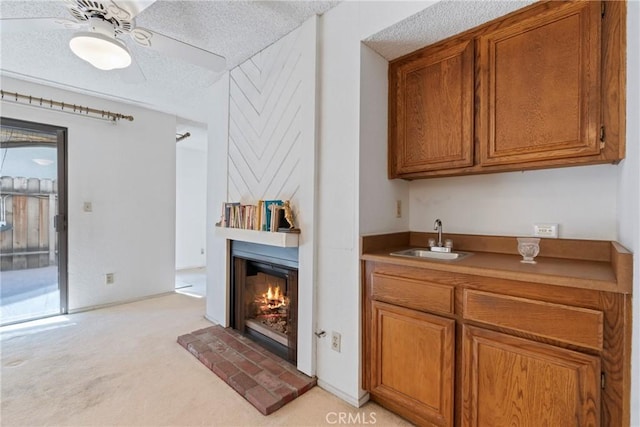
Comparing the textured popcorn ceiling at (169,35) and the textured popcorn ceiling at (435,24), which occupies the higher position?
the textured popcorn ceiling at (169,35)

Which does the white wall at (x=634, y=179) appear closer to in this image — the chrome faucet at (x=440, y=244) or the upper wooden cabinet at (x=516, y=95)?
the upper wooden cabinet at (x=516, y=95)

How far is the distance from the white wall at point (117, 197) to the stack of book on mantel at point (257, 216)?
1.83 metres

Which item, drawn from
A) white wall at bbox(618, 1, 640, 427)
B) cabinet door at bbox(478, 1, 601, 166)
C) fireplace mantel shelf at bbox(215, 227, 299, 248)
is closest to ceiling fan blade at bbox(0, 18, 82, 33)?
fireplace mantel shelf at bbox(215, 227, 299, 248)

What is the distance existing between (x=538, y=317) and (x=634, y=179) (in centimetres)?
62

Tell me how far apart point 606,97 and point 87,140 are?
181 inches

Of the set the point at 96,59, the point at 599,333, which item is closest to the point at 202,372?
the point at 96,59

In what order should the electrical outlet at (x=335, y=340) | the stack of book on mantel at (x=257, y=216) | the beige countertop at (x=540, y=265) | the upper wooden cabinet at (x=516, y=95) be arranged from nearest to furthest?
1. the beige countertop at (x=540, y=265)
2. the upper wooden cabinet at (x=516, y=95)
3. the electrical outlet at (x=335, y=340)
4. the stack of book on mantel at (x=257, y=216)

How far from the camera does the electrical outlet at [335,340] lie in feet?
6.22

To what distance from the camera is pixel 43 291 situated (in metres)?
3.25

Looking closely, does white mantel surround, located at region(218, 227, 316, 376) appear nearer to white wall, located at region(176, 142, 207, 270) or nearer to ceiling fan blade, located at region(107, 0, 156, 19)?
ceiling fan blade, located at region(107, 0, 156, 19)

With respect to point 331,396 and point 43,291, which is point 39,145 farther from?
point 331,396

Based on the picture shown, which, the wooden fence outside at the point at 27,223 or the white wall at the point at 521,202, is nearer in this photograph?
Answer: the white wall at the point at 521,202

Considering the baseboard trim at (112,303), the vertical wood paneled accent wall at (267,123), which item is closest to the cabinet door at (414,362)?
the vertical wood paneled accent wall at (267,123)

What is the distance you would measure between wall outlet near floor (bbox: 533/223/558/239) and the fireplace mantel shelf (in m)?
1.51
